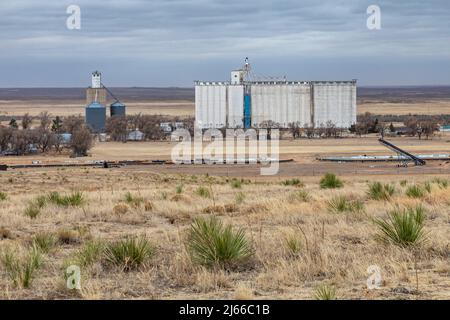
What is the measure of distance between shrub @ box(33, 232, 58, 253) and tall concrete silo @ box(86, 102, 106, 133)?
90.5 meters

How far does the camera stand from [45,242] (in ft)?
39.0

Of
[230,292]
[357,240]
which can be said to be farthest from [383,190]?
[230,292]

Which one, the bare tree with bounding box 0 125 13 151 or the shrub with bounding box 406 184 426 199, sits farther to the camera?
the bare tree with bounding box 0 125 13 151

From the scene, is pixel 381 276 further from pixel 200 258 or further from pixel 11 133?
pixel 11 133

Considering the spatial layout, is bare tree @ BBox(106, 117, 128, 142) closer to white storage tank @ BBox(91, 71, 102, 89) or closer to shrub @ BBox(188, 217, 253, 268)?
white storage tank @ BBox(91, 71, 102, 89)

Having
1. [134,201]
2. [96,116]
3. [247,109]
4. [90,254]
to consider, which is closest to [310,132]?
[247,109]

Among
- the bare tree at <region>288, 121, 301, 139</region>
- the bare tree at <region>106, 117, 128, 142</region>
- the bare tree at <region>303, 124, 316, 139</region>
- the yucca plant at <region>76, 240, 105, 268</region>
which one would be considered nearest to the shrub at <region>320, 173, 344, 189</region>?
the yucca plant at <region>76, 240, 105, 268</region>

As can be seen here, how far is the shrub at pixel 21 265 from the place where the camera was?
29.9 feet

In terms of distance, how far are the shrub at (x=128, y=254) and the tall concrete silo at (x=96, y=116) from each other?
92.4 m

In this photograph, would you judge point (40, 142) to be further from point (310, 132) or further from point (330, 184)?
point (330, 184)

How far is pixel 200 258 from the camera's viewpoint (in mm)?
10242

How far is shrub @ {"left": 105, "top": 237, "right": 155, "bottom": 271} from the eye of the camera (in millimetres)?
10219

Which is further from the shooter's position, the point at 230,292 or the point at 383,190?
the point at 383,190
